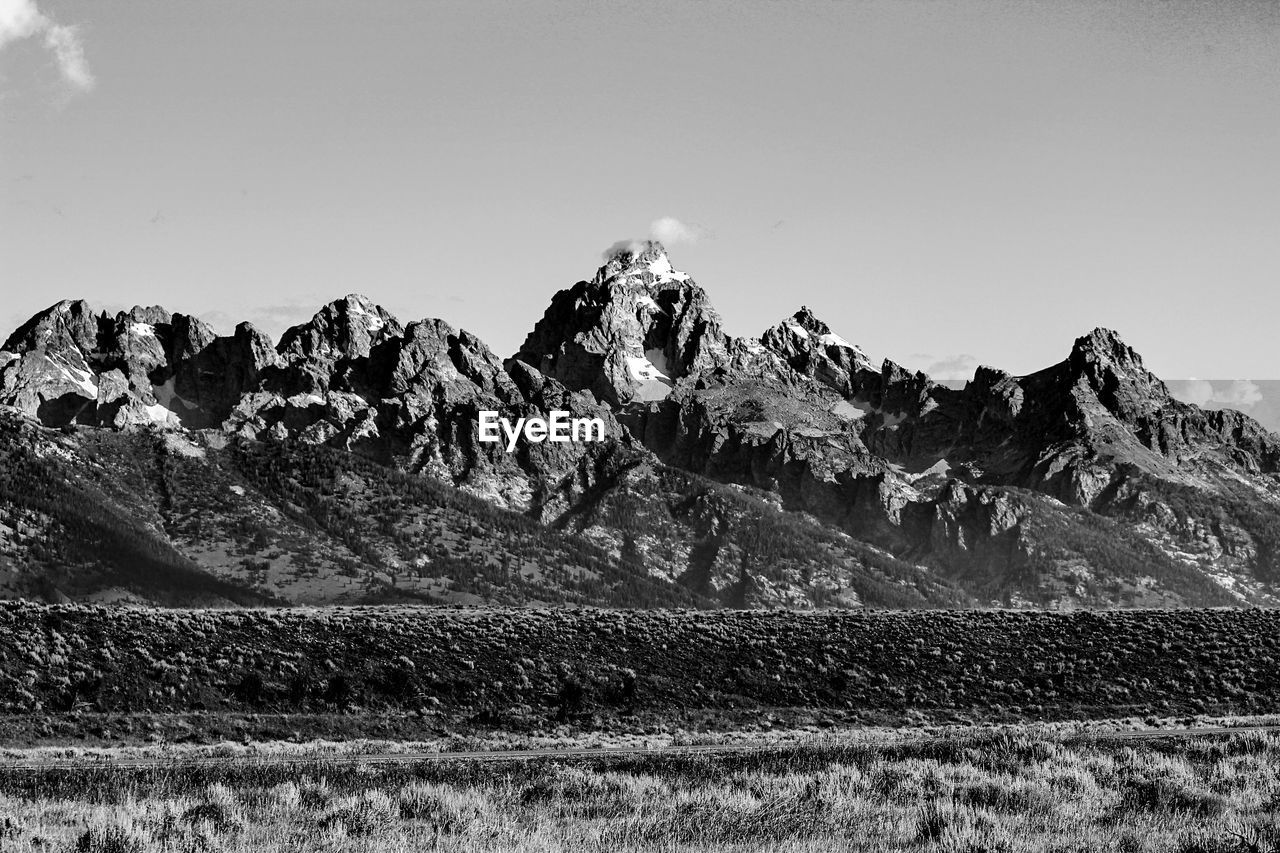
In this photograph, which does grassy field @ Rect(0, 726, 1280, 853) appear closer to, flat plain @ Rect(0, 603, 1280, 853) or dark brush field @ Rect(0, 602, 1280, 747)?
flat plain @ Rect(0, 603, 1280, 853)

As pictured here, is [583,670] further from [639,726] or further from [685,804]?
[685,804]

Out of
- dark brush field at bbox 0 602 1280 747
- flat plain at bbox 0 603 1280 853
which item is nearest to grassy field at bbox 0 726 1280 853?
flat plain at bbox 0 603 1280 853

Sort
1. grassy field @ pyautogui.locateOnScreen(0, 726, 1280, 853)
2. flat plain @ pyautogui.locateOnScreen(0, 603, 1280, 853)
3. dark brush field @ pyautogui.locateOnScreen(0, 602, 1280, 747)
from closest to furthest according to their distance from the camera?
grassy field @ pyautogui.locateOnScreen(0, 726, 1280, 853) < flat plain @ pyautogui.locateOnScreen(0, 603, 1280, 853) < dark brush field @ pyautogui.locateOnScreen(0, 602, 1280, 747)

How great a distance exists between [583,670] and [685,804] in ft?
154

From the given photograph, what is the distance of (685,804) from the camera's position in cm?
2664

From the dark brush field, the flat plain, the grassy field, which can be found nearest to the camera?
the grassy field

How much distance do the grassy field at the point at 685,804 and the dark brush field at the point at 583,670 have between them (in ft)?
90.2

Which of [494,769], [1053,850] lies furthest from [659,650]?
[1053,850]

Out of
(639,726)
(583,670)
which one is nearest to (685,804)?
(639,726)

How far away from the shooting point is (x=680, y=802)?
88.4 ft

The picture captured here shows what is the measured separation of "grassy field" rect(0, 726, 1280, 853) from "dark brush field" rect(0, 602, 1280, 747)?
27.5m

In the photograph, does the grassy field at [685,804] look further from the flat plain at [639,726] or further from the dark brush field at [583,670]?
the dark brush field at [583,670]

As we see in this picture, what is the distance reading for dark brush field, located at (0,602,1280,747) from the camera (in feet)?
209

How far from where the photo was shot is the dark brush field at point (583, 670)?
2514 inches
